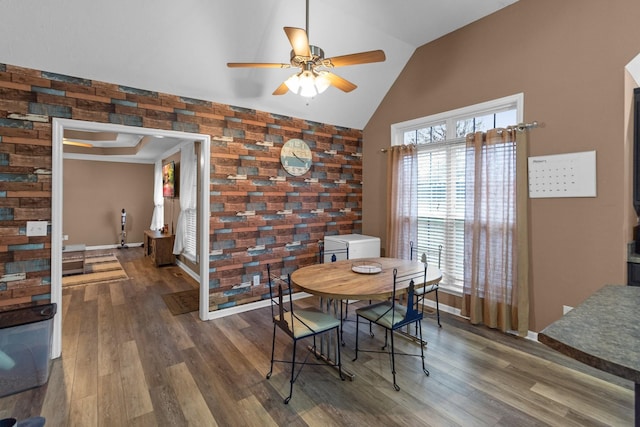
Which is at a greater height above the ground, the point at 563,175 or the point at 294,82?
the point at 294,82

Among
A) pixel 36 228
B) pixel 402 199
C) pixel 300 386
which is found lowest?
pixel 300 386

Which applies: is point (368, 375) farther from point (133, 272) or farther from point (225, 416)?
point (133, 272)

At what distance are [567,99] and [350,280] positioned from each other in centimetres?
251

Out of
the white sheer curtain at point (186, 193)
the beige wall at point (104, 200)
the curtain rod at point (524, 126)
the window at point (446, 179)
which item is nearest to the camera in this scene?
the curtain rod at point (524, 126)

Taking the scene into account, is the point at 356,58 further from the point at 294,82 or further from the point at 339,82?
the point at 294,82

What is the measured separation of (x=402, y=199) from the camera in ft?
13.2

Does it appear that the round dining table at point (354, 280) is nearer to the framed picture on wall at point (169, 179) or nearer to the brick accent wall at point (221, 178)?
the brick accent wall at point (221, 178)

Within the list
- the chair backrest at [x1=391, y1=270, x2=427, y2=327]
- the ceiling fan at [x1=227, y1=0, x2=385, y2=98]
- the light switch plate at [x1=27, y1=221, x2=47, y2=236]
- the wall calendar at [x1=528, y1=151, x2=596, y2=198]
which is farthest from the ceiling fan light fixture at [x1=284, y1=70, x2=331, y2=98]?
the light switch plate at [x1=27, y1=221, x2=47, y2=236]

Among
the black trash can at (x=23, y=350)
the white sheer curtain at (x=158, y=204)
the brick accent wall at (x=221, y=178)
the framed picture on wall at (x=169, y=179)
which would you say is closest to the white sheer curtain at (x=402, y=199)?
the brick accent wall at (x=221, y=178)

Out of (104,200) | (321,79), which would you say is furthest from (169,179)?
(321,79)

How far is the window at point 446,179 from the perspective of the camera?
3383 millimetres

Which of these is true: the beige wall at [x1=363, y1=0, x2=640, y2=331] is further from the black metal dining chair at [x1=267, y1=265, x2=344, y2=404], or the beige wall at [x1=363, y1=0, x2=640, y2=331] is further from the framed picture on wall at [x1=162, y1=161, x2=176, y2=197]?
the framed picture on wall at [x1=162, y1=161, x2=176, y2=197]

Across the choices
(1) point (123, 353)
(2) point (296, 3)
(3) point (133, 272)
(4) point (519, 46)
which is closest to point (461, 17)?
(4) point (519, 46)

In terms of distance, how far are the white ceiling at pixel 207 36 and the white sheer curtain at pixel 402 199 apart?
1.15 meters
